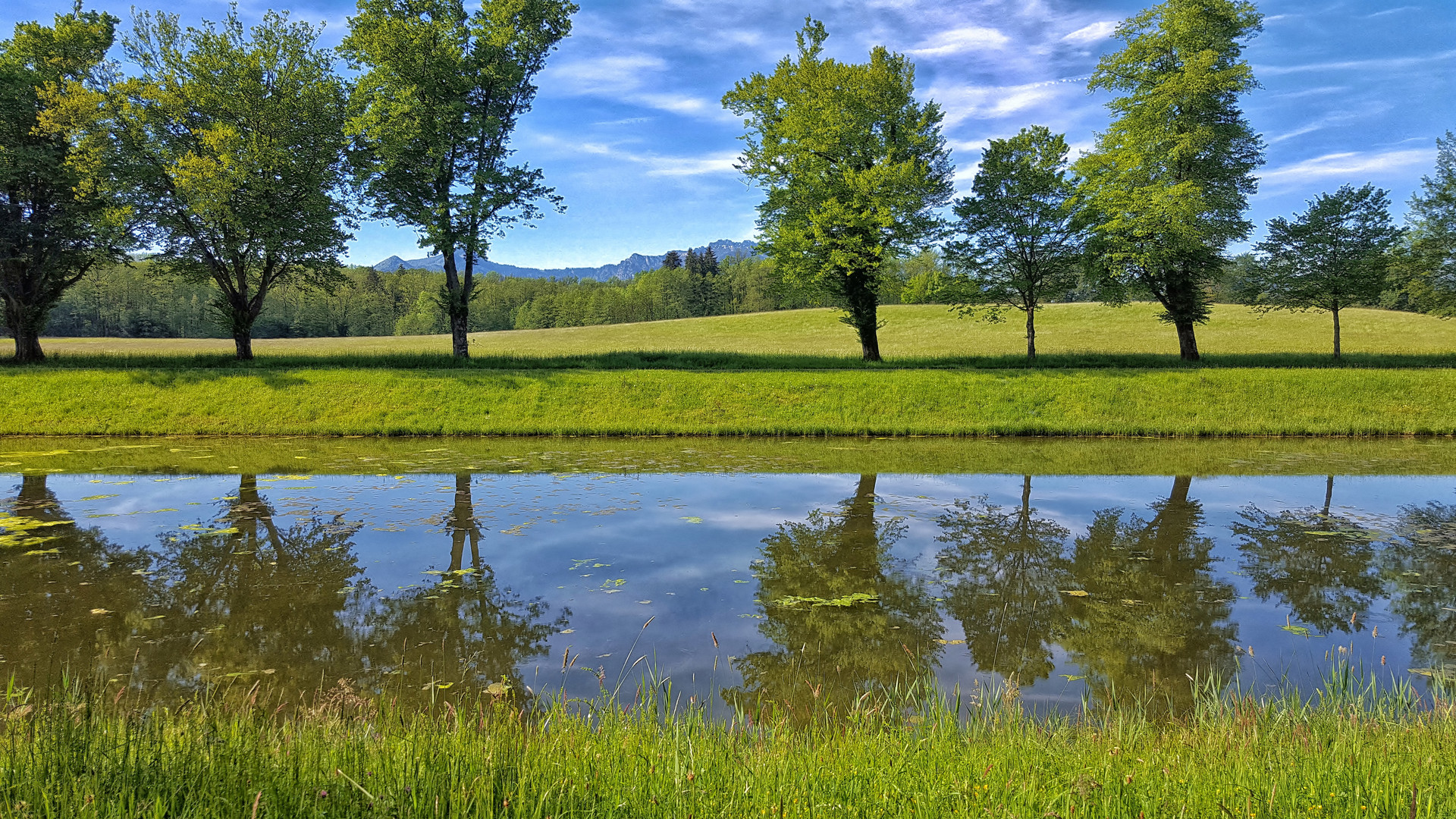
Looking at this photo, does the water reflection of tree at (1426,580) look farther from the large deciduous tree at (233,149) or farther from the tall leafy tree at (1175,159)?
the large deciduous tree at (233,149)

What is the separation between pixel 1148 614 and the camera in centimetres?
699

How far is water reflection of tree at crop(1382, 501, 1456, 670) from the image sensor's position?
6277 mm

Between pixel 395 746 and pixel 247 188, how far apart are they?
3479cm

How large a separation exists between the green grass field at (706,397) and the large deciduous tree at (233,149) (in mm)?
4932

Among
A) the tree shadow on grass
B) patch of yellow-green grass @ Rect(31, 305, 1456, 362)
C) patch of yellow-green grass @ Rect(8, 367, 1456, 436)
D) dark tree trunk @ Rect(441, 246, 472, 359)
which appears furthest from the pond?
patch of yellow-green grass @ Rect(31, 305, 1456, 362)

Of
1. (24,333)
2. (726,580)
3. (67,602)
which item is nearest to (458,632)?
(726,580)

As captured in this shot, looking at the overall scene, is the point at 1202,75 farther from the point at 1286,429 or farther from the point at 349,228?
the point at 349,228

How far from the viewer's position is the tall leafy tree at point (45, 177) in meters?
29.8

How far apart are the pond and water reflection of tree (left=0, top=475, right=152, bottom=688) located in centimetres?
4

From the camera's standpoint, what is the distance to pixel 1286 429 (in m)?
22.2

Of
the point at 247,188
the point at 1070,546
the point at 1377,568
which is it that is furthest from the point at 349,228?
the point at 1377,568

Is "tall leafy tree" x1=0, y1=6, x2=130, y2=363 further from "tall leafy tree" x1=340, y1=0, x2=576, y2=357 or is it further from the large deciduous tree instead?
"tall leafy tree" x1=340, y1=0, x2=576, y2=357

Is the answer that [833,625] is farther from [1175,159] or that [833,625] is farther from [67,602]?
[1175,159]

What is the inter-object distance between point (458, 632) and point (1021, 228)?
3335 cm
